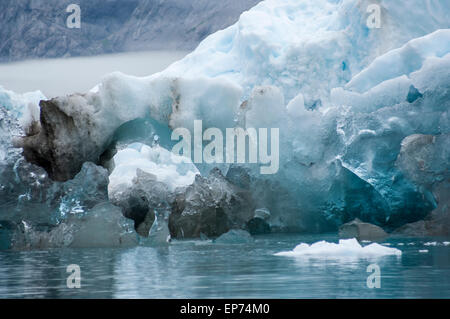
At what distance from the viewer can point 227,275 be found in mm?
7348

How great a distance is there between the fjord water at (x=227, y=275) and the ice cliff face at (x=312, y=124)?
164 inches

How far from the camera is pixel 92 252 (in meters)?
11.8

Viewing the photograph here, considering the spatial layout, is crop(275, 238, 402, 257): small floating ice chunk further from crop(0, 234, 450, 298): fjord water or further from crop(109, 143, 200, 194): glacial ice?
crop(109, 143, 200, 194): glacial ice

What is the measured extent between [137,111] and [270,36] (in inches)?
189

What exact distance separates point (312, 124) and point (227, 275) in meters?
8.36

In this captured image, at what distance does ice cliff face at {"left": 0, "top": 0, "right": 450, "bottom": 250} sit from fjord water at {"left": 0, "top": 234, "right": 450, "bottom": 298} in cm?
416

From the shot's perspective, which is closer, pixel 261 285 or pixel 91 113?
pixel 261 285

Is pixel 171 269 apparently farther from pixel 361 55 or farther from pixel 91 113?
pixel 361 55

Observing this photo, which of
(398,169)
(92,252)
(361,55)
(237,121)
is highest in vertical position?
(361,55)

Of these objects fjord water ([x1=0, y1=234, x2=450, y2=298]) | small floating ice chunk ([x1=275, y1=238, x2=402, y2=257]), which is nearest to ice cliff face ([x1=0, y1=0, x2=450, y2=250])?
fjord water ([x1=0, y1=234, x2=450, y2=298])

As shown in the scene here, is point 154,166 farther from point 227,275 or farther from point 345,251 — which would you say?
point 227,275

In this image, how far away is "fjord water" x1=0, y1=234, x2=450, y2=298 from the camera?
584 centimetres

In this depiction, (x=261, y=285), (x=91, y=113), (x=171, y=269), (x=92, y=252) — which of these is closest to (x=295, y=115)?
(x=91, y=113)

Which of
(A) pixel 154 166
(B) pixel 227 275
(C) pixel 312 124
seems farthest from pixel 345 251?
(A) pixel 154 166
